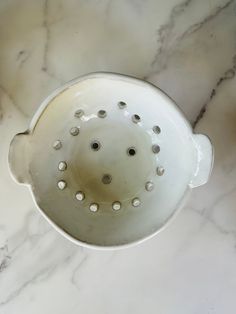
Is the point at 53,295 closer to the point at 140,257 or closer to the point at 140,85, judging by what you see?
the point at 140,257

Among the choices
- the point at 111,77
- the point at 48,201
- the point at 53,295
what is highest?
the point at 111,77

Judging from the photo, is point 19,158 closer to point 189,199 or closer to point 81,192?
point 81,192

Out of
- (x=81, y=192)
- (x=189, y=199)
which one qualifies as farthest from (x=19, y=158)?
(x=189, y=199)

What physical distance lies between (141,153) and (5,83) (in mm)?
169

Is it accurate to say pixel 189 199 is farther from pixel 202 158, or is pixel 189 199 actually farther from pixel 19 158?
pixel 19 158

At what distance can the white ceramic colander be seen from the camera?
67 centimetres

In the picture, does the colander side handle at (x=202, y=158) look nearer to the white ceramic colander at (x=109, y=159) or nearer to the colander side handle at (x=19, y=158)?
the white ceramic colander at (x=109, y=159)

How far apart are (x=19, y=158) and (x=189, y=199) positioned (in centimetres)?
19

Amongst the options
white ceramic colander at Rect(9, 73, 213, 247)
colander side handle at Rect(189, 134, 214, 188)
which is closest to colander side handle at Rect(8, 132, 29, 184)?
white ceramic colander at Rect(9, 73, 213, 247)

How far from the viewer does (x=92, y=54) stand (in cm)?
76

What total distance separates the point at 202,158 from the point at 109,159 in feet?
0.36

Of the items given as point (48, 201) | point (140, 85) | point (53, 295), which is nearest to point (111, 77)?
point (140, 85)

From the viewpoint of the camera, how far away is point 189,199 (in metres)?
0.74

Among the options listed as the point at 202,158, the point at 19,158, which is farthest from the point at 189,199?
the point at 19,158
